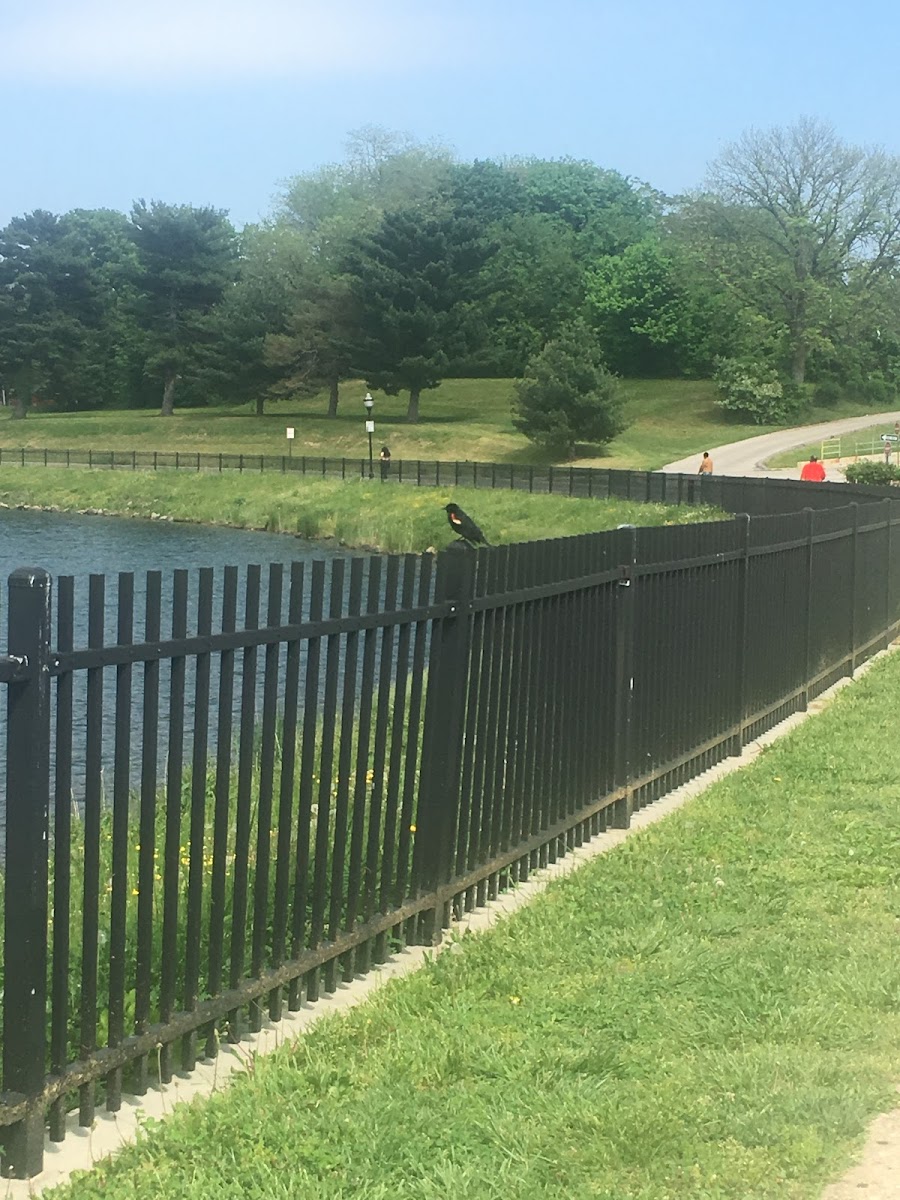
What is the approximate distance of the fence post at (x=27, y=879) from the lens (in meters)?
4.18

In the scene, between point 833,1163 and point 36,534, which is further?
point 36,534

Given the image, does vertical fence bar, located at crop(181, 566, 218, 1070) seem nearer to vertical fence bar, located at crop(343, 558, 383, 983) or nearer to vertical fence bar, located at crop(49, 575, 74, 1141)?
vertical fence bar, located at crop(49, 575, 74, 1141)

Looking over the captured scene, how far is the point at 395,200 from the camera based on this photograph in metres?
108

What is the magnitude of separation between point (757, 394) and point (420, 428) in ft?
63.1

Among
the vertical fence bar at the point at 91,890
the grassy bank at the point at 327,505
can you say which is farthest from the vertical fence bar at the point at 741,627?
the grassy bank at the point at 327,505

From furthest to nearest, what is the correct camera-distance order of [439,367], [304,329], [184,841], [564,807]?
1. [304,329]
2. [439,367]
3. [184,841]
4. [564,807]

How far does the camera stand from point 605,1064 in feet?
16.8

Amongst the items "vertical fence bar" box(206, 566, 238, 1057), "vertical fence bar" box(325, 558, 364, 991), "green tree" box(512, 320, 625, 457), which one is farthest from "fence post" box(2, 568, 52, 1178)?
"green tree" box(512, 320, 625, 457)

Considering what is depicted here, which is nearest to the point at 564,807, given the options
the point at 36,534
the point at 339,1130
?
the point at 339,1130

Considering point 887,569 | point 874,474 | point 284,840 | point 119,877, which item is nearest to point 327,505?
point 874,474

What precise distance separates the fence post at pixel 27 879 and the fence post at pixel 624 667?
4.95 meters

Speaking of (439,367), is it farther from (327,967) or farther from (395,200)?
(327,967)

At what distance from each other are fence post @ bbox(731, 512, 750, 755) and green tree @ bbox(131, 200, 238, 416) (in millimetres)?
83739

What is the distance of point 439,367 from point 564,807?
73590 mm
